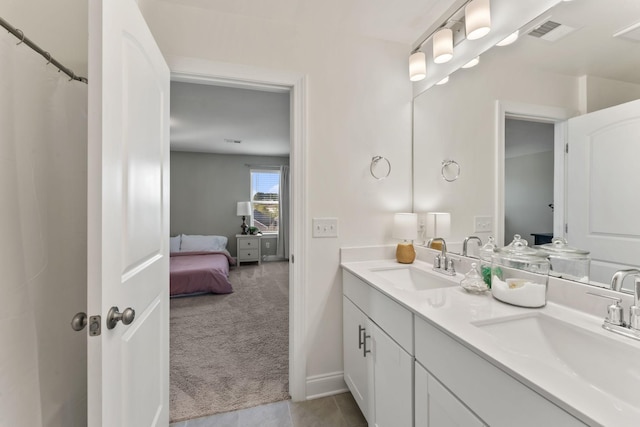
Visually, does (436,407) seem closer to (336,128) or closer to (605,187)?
(605,187)

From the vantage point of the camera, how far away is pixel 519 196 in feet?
4.10

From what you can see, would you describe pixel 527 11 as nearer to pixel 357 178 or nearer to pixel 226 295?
pixel 357 178

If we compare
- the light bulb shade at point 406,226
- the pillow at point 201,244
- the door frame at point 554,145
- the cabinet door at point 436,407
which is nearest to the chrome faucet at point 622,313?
the door frame at point 554,145

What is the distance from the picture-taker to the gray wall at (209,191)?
5621mm

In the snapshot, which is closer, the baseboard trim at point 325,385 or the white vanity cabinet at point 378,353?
the white vanity cabinet at point 378,353

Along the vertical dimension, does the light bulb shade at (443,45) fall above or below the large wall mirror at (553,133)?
above

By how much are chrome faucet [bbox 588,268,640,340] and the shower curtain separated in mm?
1664

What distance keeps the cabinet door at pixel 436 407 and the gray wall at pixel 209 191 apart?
551 centimetres

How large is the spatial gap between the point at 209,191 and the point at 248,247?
5.01 feet

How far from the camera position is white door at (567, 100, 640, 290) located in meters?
0.84

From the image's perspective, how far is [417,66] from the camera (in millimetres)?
1763

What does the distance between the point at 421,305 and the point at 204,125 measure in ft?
13.0

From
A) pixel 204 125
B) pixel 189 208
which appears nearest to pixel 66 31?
pixel 204 125

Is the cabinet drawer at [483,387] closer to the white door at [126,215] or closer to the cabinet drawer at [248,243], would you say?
the white door at [126,215]
